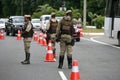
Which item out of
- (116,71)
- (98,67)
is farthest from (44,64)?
(116,71)

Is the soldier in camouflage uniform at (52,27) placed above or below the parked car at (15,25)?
above

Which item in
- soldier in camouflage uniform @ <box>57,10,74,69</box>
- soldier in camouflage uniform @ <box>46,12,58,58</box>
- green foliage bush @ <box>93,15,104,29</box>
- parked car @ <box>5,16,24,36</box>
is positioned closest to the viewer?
soldier in camouflage uniform @ <box>57,10,74,69</box>

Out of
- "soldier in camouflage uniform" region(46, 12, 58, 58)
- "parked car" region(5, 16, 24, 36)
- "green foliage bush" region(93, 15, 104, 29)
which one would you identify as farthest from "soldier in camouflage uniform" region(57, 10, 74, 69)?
"green foliage bush" region(93, 15, 104, 29)

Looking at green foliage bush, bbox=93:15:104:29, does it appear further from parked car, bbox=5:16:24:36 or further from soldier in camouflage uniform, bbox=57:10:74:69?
soldier in camouflage uniform, bbox=57:10:74:69

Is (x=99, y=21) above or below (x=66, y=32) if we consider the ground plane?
below

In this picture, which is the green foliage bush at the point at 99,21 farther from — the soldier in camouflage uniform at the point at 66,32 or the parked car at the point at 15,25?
the soldier in camouflage uniform at the point at 66,32

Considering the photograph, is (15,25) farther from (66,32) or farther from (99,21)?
(66,32)

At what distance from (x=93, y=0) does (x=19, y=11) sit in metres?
28.9

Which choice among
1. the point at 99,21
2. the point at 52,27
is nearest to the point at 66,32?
the point at 52,27

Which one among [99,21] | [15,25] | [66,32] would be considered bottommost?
[99,21]

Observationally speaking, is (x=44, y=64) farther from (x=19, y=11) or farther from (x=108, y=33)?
(x=19, y=11)

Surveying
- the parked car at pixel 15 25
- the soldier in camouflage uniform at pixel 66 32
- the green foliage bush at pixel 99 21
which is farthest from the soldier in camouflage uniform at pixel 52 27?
the green foliage bush at pixel 99 21

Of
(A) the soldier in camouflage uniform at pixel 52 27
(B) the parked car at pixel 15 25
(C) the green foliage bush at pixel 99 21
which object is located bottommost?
(C) the green foliage bush at pixel 99 21

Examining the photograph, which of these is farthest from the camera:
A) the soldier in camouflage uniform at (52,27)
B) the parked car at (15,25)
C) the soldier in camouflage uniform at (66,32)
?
the parked car at (15,25)
